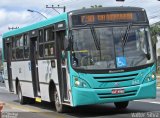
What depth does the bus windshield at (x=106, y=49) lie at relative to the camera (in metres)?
13.6

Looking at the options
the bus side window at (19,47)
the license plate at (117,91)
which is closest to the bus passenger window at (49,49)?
the license plate at (117,91)

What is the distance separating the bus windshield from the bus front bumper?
0.64m

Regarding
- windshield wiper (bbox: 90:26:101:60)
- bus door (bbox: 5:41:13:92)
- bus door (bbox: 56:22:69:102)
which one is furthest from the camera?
bus door (bbox: 5:41:13:92)

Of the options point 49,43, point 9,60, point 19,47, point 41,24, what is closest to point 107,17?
point 49,43

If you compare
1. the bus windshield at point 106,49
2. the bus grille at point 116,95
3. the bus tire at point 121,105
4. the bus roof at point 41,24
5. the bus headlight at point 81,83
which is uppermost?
the bus roof at point 41,24

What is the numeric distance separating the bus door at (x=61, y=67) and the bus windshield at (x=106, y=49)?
873 mm

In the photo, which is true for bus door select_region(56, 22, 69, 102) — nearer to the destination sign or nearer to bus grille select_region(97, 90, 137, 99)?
the destination sign

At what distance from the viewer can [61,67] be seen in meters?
14.7

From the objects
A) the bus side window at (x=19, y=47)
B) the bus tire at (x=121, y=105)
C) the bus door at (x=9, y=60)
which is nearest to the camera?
the bus tire at (x=121, y=105)

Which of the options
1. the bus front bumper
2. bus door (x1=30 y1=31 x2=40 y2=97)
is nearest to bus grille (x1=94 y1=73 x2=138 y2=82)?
the bus front bumper

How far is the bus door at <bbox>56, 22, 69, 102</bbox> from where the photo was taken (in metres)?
14.4

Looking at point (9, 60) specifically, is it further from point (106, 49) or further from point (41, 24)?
point (106, 49)

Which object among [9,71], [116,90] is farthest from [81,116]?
[9,71]

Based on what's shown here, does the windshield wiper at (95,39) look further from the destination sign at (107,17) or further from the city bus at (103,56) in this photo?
the destination sign at (107,17)
